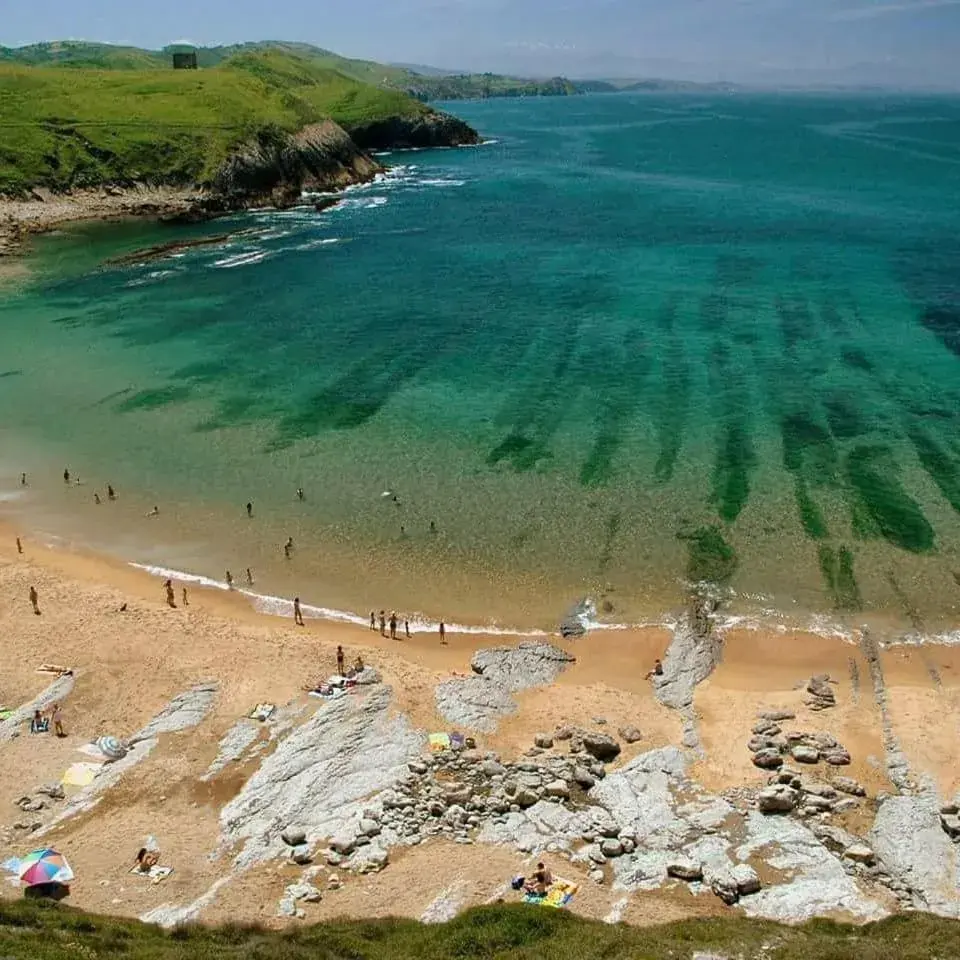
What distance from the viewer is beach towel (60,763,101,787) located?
30953 millimetres

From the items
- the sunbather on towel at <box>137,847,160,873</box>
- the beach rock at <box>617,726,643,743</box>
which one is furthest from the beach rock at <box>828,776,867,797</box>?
the sunbather on towel at <box>137,847,160,873</box>

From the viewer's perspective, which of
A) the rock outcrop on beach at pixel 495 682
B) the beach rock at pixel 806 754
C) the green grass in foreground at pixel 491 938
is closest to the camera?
the green grass in foreground at pixel 491 938

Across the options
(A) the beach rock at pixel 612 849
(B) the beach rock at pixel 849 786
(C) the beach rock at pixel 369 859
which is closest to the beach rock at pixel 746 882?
(A) the beach rock at pixel 612 849

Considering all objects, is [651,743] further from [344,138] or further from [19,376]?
[344,138]

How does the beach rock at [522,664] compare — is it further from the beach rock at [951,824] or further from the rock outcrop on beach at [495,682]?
Result: the beach rock at [951,824]

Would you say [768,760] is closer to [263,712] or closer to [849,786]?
[849,786]

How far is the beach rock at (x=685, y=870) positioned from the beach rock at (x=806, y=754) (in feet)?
24.7

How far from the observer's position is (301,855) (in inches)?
1075

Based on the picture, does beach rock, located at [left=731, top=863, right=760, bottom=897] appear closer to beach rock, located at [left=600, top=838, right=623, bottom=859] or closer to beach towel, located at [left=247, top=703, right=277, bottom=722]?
beach rock, located at [left=600, top=838, right=623, bottom=859]

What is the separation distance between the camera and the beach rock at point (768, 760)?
1245 inches

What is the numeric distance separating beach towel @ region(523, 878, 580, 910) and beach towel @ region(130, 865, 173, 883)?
37.1ft

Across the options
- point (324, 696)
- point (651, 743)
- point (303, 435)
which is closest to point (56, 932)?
point (324, 696)

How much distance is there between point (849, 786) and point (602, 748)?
8.74 meters

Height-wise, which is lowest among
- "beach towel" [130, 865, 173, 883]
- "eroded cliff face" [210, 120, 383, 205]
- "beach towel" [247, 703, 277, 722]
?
"beach towel" [130, 865, 173, 883]
